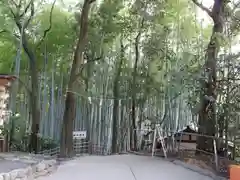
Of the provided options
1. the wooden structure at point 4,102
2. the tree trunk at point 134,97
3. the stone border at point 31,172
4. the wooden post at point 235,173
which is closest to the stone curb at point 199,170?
the wooden post at point 235,173

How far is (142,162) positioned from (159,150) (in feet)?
4.76

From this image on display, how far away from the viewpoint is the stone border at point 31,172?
435 cm

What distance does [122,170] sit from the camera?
5.64m

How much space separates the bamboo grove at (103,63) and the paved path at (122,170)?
6.91ft

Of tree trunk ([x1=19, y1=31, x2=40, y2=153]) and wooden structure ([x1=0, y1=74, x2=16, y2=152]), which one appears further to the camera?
tree trunk ([x1=19, y1=31, x2=40, y2=153])

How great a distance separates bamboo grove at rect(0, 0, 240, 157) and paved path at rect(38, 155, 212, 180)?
Answer: 211cm

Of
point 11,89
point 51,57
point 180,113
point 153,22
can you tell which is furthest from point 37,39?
point 180,113

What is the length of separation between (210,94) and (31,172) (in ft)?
11.1

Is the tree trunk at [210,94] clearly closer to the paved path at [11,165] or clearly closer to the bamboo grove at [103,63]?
the bamboo grove at [103,63]

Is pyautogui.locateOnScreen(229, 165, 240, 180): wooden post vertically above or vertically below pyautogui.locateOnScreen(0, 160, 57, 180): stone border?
above

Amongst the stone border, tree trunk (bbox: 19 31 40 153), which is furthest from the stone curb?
tree trunk (bbox: 19 31 40 153)

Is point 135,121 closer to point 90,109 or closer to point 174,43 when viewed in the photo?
point 90,109

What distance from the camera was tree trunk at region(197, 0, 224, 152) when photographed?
6.38 meters

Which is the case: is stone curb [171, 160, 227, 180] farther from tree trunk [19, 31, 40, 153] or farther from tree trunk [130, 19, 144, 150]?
tree trunk [19, 31, 40, 153]
